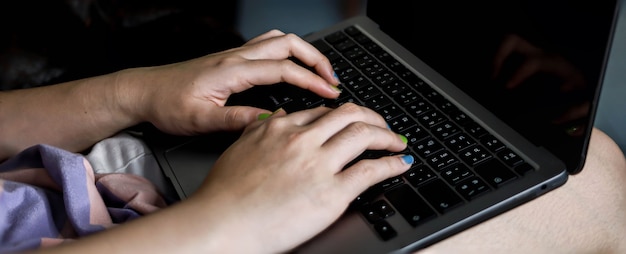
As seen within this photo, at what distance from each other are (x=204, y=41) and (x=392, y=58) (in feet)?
1.75

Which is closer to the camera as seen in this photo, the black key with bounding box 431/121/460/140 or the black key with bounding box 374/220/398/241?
the black key with bounding box 374/220/398/241

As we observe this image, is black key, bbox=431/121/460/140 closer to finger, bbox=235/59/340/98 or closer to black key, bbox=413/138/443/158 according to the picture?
black key, bbox=413/138/443/158

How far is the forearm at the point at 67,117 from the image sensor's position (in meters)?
0.74

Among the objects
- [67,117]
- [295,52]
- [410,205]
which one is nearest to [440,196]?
[410,205]

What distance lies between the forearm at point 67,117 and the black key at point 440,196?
0.34m

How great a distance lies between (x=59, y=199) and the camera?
0.63m

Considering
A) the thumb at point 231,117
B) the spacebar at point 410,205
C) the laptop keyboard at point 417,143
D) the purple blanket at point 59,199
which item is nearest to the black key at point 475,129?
the laptop keyboard at point 417,143

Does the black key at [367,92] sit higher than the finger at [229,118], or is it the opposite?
the finger at [229,118]

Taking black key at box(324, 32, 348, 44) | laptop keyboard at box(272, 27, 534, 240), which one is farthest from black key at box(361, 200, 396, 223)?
black key at box(324, 32, 348, 44)

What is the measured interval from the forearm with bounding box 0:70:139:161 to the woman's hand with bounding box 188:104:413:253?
0.65ft

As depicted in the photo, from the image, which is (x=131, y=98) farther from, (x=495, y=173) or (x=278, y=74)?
(x=495, y=173)

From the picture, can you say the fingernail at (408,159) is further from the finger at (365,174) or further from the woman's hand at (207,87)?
the woman's hand at (207,87)

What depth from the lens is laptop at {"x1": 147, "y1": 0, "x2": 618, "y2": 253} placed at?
57 centimetres

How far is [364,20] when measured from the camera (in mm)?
891
